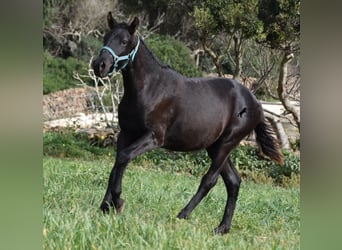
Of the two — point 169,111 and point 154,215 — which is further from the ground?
point 169,111

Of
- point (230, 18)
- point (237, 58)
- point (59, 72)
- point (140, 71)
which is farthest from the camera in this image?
point (59, 72)

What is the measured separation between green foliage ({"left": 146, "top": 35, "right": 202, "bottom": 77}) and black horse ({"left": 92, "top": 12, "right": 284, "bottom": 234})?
17.0ft

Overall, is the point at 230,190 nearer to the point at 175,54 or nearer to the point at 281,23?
the point at 281,23

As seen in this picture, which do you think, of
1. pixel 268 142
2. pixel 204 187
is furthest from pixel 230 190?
pixel 268 142

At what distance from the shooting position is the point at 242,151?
7414mm

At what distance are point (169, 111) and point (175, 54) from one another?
594 centimetres

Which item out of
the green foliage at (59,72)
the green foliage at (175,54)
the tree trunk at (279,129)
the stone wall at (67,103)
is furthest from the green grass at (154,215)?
the green foliage at (59,72)

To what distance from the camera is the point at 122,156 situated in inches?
130

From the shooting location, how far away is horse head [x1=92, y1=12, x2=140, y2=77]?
10.4 ft

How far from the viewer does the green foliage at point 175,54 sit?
30.1 ft
